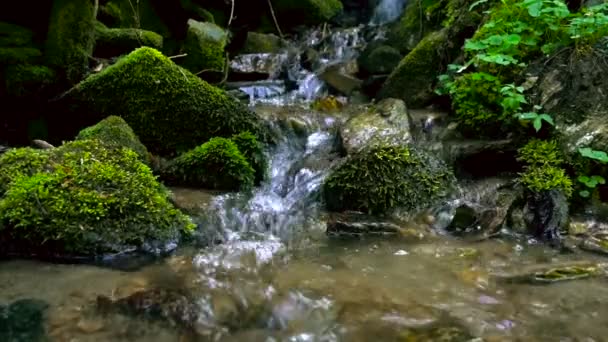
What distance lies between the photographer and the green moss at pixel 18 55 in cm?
538

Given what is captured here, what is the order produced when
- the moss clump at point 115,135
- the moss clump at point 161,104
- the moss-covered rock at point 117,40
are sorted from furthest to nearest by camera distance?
the moss-covered rock at point 117,40 → the moss clump at point 161,104 → the moss clump at point 115,135

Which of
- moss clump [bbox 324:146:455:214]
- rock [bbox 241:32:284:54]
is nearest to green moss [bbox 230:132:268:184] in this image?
moss clump [bbox 324:146:455:214]

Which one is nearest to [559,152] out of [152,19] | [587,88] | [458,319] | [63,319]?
[587,88]

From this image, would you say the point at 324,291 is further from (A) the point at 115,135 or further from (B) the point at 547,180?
(A) the point at 115,135

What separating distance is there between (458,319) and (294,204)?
2248 mm

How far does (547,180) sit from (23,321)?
12.2 feet

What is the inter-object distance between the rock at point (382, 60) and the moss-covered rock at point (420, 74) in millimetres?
1251

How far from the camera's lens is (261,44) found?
9469mm

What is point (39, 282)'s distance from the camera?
3.14 meters

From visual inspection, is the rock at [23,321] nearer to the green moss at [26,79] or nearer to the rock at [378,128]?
the rock at [378,128]

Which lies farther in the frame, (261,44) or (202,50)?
(261,44)

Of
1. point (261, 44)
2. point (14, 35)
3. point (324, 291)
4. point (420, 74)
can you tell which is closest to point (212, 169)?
point (324, 291)

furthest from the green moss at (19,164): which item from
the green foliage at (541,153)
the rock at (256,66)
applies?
the rock at (256,66)

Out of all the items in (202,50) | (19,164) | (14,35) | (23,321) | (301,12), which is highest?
(301,12)
